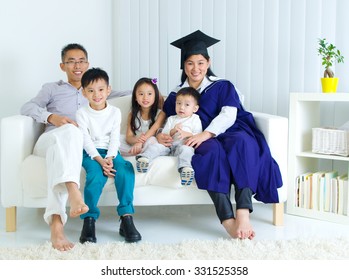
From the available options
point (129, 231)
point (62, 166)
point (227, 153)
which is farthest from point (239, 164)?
point (62, 166)

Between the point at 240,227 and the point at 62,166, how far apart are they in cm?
89

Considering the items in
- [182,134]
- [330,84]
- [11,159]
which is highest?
[330,84]

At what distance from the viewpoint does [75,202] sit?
2.36m

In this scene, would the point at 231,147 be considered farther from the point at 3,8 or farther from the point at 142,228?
the point at 3,8

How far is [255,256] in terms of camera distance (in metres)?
2.25

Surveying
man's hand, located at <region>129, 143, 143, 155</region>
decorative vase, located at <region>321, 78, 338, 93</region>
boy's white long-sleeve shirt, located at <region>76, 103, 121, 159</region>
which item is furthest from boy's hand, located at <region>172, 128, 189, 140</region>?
decorative vase, located at <region>321, 78, 338, 93</region>

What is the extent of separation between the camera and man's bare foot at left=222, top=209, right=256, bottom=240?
2492 mm

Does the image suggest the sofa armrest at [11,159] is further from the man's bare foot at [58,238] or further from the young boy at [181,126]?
the young boy at [181,126]

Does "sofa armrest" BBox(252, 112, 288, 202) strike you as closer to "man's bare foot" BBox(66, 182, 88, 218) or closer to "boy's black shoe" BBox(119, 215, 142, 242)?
"boy's black shoe" BBox(119, 215, 142, 242)

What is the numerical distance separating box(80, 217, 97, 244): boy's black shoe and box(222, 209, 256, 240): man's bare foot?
642 mm

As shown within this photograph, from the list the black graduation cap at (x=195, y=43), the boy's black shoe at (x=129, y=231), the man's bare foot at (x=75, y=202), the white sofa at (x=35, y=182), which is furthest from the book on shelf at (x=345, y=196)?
the man's bare foot at (x=75, y=202)

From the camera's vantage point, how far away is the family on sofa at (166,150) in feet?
8.14

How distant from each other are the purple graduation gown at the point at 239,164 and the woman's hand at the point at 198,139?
27 mm

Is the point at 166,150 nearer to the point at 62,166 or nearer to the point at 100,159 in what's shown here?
the point at 100,159
